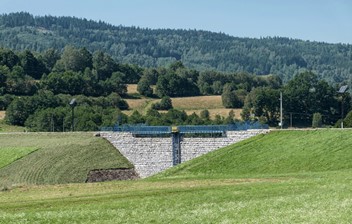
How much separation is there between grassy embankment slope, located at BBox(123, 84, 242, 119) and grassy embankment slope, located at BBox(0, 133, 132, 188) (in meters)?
80.0

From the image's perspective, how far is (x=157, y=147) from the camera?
84.4 meters

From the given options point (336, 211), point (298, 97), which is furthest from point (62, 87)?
point (336, 211)

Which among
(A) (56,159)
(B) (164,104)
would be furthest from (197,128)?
(B) (164,104)

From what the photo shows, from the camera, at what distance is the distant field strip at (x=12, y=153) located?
285ft

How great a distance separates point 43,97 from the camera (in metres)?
158

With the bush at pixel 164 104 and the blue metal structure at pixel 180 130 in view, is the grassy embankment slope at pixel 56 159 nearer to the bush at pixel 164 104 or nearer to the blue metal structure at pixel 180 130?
the blue metal structure at pixel 180 130

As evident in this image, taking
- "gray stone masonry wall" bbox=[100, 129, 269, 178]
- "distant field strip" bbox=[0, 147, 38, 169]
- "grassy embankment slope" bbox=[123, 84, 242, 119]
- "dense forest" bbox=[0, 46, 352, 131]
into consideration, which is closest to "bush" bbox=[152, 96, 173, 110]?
"dense forest" bbox=[0, 46, 352, 131]

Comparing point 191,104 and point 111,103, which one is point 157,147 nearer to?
point 111,103

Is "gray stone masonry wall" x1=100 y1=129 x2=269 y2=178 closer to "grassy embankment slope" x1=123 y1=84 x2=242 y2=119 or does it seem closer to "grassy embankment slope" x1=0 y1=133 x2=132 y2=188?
"grassy embankment slope" x1=0 y1=133 x2=132 y2=188

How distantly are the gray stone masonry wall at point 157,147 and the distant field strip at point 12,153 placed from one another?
31.6 ft

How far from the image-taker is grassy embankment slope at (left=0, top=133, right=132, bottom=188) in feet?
259

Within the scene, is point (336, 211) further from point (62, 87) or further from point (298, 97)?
point (62, 87)

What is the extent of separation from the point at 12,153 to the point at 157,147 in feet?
60.0

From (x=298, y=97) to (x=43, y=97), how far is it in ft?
171
